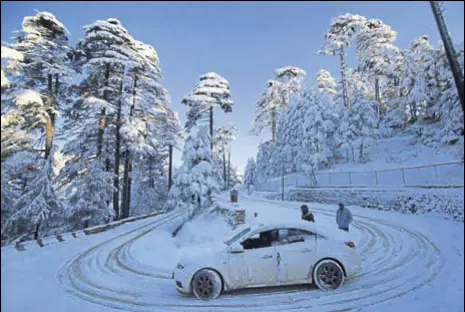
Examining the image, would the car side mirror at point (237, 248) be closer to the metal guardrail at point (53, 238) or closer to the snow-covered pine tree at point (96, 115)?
the metal guardrail at point (53, 238)

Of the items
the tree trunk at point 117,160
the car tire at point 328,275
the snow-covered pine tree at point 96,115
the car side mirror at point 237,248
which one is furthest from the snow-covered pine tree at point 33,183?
the car tire at point 328,275

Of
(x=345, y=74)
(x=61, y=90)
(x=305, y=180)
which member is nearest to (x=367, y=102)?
(x=345, y=74)

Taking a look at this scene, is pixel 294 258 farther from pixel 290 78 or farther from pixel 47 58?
pixel 290 78

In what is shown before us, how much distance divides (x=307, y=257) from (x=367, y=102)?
30977 mm

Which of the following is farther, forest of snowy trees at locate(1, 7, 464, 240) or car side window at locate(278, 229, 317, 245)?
forest of snowy trees at locate(1, 7, 464, 240)

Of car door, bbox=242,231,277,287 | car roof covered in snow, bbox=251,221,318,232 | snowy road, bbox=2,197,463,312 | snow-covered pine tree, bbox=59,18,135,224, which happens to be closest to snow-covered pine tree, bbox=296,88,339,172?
snowy road, bbox=2,197,463,312

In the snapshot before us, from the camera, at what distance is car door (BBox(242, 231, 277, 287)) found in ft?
17.2

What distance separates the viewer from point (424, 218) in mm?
12969

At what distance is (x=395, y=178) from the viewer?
62.2 feet

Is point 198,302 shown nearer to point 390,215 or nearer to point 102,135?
point 390,215

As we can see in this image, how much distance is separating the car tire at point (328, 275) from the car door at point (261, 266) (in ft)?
Answer: 2.99

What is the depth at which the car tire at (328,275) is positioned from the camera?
208 inches

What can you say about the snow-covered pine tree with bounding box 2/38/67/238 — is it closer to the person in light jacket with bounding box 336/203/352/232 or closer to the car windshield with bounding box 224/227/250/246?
the car windshield with bounding box 224/227/250/246

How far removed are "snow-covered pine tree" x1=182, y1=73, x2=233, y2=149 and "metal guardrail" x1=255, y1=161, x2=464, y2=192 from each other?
44.8 ft
